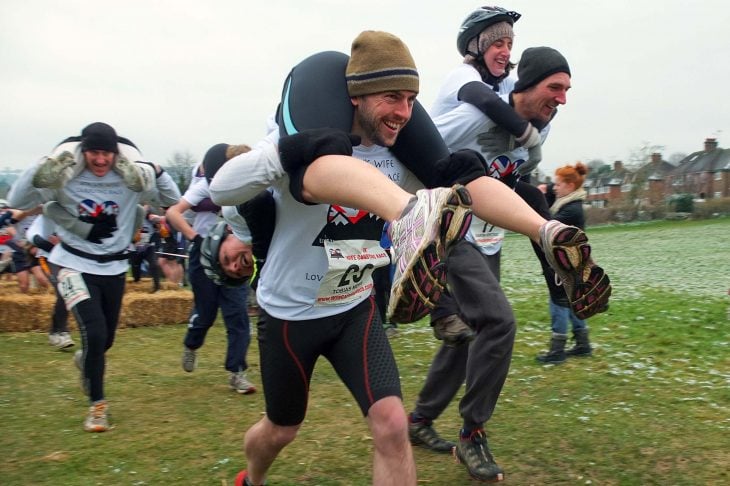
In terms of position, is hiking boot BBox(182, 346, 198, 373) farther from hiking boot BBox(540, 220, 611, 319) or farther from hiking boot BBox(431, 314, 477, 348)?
hiking boot BBox(540, 220, 611, 319)

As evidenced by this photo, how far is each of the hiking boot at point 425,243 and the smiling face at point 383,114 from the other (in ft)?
1.64

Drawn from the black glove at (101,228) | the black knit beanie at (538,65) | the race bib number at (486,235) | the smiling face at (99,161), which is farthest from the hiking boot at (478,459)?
the smiling face at (99,161)

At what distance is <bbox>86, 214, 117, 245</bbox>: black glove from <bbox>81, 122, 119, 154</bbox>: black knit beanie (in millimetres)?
510

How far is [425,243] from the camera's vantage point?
233 centimetres

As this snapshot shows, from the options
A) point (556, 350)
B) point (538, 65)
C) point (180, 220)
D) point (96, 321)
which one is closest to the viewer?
point (538, 65)

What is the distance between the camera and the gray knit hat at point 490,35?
4671 millimetres

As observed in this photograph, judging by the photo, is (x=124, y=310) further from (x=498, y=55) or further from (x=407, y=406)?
(x=498, y=55)

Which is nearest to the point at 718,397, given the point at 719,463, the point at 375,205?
the point at 719,463

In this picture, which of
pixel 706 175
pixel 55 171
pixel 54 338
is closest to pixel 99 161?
pixel 55 171

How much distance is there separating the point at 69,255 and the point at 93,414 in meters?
1.17

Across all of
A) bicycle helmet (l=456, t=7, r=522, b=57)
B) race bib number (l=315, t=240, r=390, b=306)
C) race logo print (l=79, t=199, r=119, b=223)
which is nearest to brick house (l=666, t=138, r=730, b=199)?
bicycle helmet (l=456, t=7, r=522, b=57)

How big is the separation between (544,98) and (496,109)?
0.94 feet

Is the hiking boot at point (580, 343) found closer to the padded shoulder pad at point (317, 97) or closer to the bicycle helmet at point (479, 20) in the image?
the bicycle helmet at point (479, 20)

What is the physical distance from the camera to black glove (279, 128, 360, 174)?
252 centimetres
